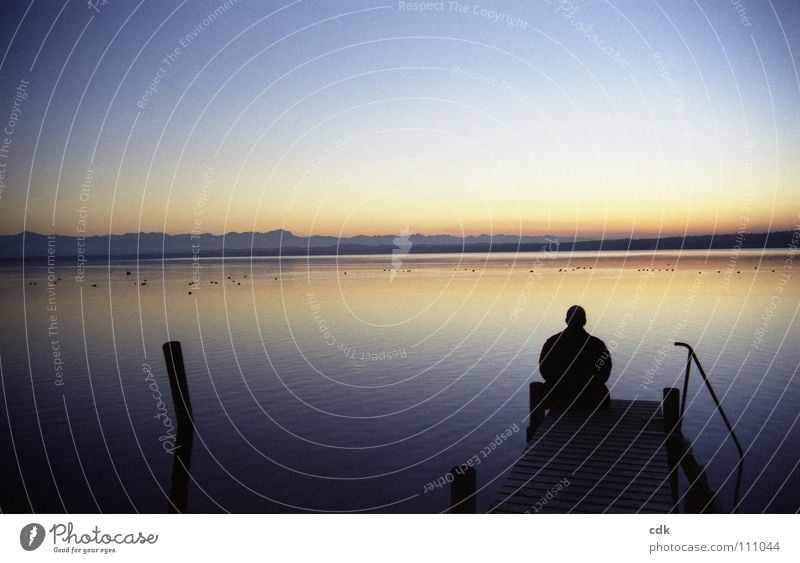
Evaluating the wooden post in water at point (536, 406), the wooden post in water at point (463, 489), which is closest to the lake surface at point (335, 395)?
the wooden post in water at point (536, 406)

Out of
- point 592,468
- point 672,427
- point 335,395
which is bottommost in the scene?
point 335,395

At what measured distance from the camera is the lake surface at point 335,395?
14.4 metres

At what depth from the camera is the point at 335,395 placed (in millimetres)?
20719

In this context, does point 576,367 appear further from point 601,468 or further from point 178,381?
point 178,381

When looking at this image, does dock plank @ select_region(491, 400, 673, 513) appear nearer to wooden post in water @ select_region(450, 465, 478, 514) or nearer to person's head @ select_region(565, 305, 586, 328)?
wooden post in water @ select_region(450, 465, 478, 514)

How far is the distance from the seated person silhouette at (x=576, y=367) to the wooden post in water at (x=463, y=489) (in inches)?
191

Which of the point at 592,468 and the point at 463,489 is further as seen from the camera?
the point at 592,468

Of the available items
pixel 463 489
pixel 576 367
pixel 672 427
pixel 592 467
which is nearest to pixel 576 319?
pixel 576 367

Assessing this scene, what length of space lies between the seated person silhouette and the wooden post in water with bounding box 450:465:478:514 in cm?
486

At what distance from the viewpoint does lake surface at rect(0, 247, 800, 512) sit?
1436 cm

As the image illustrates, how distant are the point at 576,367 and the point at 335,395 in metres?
9.15

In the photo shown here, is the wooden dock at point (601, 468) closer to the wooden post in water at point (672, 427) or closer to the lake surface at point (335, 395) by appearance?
the wooden post in water at point (672, 427)

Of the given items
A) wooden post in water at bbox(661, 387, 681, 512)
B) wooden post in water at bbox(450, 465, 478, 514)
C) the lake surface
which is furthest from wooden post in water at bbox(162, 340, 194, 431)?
wooden post in water at bbox(661, 387, 681, 512)

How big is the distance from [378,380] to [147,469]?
936 centimetres
